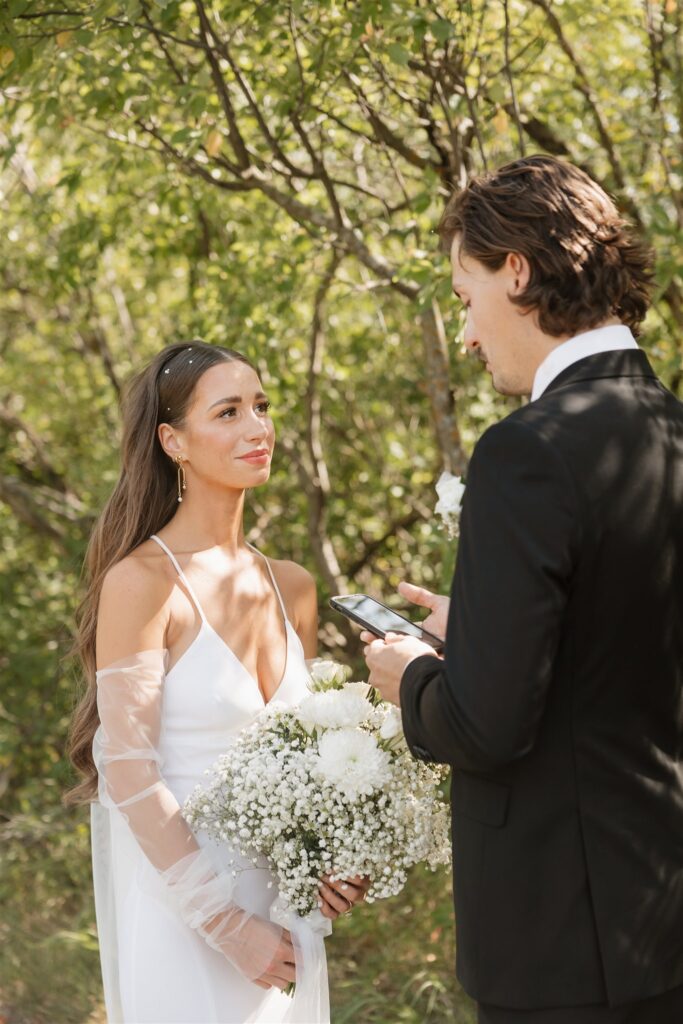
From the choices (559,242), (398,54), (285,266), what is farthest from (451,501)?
(285,266)

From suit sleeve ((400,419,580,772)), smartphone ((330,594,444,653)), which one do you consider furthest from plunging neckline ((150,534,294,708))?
suit sleeve ((400,419,580,772))

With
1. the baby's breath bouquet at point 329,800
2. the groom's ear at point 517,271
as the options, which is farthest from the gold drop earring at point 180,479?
the groom's ear at point 517,271

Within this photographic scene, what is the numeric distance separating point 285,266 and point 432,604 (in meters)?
2.98

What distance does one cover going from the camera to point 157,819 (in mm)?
2564

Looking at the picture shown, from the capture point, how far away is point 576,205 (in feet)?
6.22

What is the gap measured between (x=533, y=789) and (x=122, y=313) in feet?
→ 21.4

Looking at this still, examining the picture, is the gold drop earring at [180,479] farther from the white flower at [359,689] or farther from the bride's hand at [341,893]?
the bride's hand at [341,893]

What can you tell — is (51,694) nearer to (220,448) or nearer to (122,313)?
(122,313)

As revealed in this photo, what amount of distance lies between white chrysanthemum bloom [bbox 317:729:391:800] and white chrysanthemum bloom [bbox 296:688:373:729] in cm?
5

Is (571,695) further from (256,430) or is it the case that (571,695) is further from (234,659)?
(256,430)

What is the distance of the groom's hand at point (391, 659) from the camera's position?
6.82 feet

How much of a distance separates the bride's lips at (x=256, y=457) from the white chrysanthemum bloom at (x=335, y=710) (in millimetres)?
724

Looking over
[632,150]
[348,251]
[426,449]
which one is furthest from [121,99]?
[426,449]

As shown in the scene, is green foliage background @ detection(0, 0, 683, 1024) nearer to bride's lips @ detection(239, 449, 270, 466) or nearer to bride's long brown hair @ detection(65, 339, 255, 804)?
bride's long brown hair @ detection(65, 339, 255, 804)
